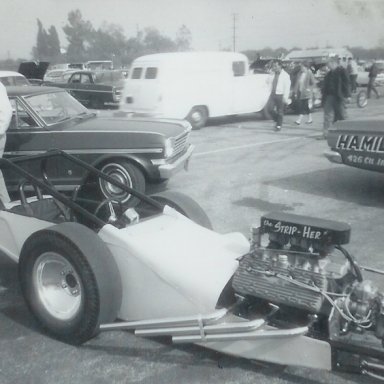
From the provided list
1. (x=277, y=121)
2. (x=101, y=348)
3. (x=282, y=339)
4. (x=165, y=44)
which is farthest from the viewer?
(x=165, y=44)

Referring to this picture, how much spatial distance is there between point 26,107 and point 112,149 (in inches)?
49.6

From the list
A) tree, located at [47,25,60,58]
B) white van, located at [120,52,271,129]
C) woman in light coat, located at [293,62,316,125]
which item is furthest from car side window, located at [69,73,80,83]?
tree, located at [47,25,60,58]

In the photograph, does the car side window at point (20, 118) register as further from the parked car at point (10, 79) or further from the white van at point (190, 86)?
the parked car at point (10, 79)

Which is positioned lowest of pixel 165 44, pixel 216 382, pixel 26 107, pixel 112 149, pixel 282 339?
pixel 216 382

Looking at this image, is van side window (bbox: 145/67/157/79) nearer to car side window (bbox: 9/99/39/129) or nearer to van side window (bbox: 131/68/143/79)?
van side window (bbox: 131/68/143/79)

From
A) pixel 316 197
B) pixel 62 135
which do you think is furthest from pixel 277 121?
pixel 62 135

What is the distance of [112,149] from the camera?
6496 millimetres

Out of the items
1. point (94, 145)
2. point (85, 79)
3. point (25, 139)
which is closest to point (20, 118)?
point (25, 139)

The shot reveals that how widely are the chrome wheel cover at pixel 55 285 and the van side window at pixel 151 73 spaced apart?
986cm

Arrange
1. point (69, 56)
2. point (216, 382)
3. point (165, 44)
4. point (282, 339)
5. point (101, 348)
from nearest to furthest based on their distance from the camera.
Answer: point (282, 339), point (216, 382), point (101, 348), point (165, 44), point (69, 56)

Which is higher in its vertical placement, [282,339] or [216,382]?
[282,339]

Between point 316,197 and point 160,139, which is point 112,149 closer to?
point 160,139

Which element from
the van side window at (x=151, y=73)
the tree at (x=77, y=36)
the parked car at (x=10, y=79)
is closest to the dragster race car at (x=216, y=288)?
the van side window at (x=151, y=73)

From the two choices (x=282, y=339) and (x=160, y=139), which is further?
(x=160, y=139)
